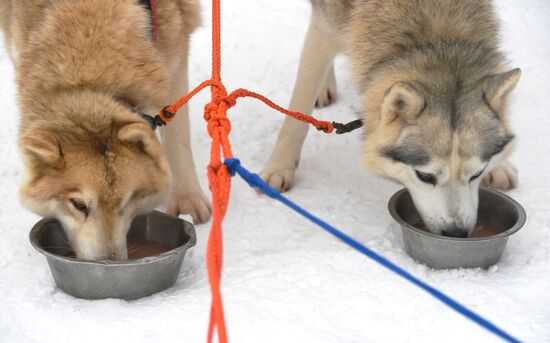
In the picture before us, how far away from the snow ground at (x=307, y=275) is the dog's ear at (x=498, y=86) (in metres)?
0.88

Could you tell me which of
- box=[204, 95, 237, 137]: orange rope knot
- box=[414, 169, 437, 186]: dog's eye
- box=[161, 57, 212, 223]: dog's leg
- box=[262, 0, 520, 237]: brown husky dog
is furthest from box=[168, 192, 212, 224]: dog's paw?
box=[414, 169, 437, 186]: dog's eye

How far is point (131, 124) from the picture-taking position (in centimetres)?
320

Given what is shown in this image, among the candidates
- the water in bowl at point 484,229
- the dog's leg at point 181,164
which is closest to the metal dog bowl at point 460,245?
the water in bowl at point 484,229

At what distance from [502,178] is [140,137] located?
8.10 feet

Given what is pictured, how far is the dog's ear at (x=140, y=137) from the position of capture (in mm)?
3170

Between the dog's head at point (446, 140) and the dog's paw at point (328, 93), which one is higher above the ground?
the dog's head at point (446, 140)

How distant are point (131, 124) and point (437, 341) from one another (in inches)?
65.8

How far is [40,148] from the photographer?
306 cm

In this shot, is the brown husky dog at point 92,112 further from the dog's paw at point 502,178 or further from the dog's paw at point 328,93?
the dog's paw at point 502,178

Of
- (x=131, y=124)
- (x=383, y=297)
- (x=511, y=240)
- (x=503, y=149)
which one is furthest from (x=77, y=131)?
(x=511, y=240)

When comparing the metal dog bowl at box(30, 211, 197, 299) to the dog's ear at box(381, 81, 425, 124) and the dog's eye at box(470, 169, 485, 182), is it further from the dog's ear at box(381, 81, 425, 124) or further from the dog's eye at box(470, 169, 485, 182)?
the dog's eye at box(470, 169, 485, 182)

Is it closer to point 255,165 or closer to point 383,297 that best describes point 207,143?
point 255,165

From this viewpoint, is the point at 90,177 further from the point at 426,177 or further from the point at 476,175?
the point at 476,175

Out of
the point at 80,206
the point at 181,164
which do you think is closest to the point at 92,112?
the point at 80,206
